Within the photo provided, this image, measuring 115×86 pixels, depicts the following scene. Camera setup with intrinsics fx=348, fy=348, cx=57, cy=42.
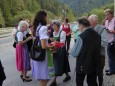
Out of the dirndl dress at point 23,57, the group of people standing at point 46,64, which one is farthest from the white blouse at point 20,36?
the dirndl dress at point 23,57

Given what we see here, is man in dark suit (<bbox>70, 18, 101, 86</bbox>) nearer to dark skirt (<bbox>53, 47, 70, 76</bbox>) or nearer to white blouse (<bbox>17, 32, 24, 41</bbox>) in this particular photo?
dark skirt (<bbox>53, 47, 70, 76</bbox>)

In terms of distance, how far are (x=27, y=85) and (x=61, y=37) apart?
160 cm

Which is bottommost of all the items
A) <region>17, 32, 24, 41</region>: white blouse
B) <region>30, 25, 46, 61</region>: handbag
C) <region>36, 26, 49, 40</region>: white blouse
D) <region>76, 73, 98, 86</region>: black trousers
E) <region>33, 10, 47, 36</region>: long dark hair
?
<region>76, 73, 98, 86</region>: black trousers

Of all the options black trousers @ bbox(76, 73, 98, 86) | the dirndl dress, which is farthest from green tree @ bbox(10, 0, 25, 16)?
black trousers @ bbox(76, 73, 98, 86)

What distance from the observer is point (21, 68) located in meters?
9.75

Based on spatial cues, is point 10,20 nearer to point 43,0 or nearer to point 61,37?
point 43,0

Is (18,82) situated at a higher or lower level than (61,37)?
lower

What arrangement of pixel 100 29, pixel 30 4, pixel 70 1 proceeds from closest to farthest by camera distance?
pixel 100 29 < pixel 30 4 < pixel 70 1

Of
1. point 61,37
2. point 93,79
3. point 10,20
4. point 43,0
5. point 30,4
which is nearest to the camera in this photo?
point 93,79

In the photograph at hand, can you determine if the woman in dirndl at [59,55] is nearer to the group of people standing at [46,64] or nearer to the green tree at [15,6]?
the group of people standing at [46,64]

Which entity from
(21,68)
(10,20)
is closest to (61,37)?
(21,68)

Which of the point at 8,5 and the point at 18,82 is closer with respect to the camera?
the point at 18,82

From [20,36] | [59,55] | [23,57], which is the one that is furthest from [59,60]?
[20,36]

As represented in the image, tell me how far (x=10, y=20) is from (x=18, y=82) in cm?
7344
